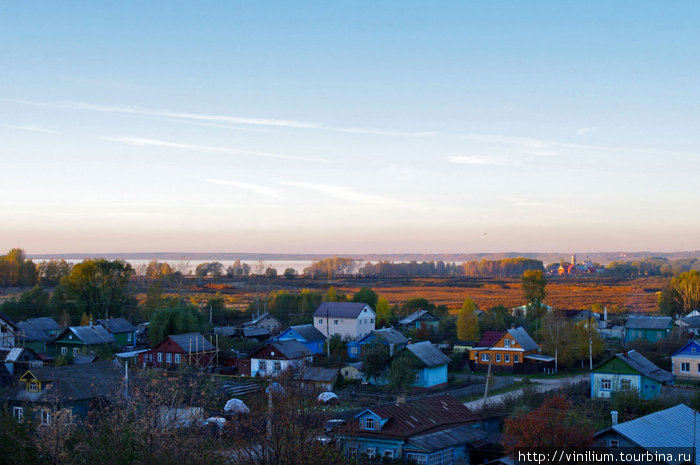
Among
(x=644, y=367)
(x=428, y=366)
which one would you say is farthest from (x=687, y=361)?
(x=428, y=366)

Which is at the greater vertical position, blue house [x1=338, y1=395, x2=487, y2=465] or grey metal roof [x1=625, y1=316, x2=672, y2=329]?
grey metal roof [x1=625, y1=316, x2=672, y2=329]

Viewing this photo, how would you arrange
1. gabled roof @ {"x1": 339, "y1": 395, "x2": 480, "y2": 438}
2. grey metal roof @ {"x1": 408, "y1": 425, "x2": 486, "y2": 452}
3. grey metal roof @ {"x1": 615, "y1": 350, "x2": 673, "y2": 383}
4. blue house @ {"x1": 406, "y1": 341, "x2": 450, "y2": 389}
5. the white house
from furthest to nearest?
the white house → blue house @ {"x1": 406, "y1": 341, "x2": 450, "y2": 389} → grey metal roof @ {"x1": 615, "y1": 350, "x2": 673, "y2": 383} → gabled roof @ {"x1": 339, "y1": 395, "x2": 480, "y2": 438} → grey metal roof @ {"x1": 408, "y1": 425, "x2": 486, "y2": 452}

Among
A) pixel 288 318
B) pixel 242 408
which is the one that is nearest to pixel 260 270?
pixel 288 318

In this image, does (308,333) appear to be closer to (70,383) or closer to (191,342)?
(191,342)

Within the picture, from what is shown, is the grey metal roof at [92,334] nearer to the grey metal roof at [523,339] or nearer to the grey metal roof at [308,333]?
the grey metal roof at [308,333]

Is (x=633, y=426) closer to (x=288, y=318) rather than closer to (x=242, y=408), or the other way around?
(x=242, y=408)

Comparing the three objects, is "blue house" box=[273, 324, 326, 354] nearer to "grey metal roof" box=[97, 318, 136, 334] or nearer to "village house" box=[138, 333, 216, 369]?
"village house" box=[138, 333, 216, 369]

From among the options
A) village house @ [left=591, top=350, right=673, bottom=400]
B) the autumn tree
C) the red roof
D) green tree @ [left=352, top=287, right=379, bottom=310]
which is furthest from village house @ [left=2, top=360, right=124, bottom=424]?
green tree @ [left=352, top=287, right=379, bottom=310]

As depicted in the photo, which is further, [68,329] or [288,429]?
[68,329]
